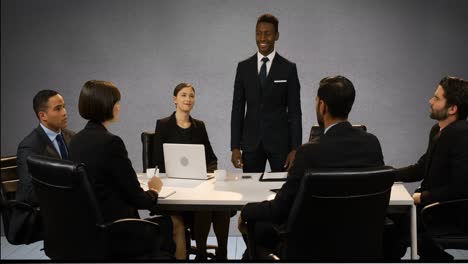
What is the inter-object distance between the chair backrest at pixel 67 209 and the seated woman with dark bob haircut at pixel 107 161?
0.09m

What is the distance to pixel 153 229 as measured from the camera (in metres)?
3.32

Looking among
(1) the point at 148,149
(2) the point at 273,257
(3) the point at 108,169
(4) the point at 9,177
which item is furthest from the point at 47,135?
(2) the point at 273,257

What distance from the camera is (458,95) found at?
3.91 metres

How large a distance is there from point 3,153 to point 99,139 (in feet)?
10.8

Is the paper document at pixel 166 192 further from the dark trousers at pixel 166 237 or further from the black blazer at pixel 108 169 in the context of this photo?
the black blazer at pixel 108 169

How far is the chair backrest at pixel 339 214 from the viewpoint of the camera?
8.75 ft

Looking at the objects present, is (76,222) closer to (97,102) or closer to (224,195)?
(97,102)

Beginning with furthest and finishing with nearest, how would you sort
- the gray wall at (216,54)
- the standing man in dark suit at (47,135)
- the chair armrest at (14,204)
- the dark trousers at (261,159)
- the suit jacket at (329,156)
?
the gray wall at (216,54), the dark trousers at (261,159), the standing man in dark suit at (47,135), the chair armrest at (14,204), the suit jacket at (329,156)

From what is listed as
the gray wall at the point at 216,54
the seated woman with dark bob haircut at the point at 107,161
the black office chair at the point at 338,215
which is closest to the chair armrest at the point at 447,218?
the black office chair at the point at 338,215

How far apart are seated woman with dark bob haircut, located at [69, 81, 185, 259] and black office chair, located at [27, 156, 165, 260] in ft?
0.28

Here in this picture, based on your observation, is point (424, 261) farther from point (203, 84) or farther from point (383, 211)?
point (203, 84)

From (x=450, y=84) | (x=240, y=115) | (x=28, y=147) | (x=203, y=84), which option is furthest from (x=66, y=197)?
(x=203, y=84)

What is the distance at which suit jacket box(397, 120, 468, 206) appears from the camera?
364cm

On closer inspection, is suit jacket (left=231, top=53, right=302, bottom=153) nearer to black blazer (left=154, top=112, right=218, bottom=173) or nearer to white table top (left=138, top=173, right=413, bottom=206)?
black blazer (left=154, top=112, right=218, bottom=173)
